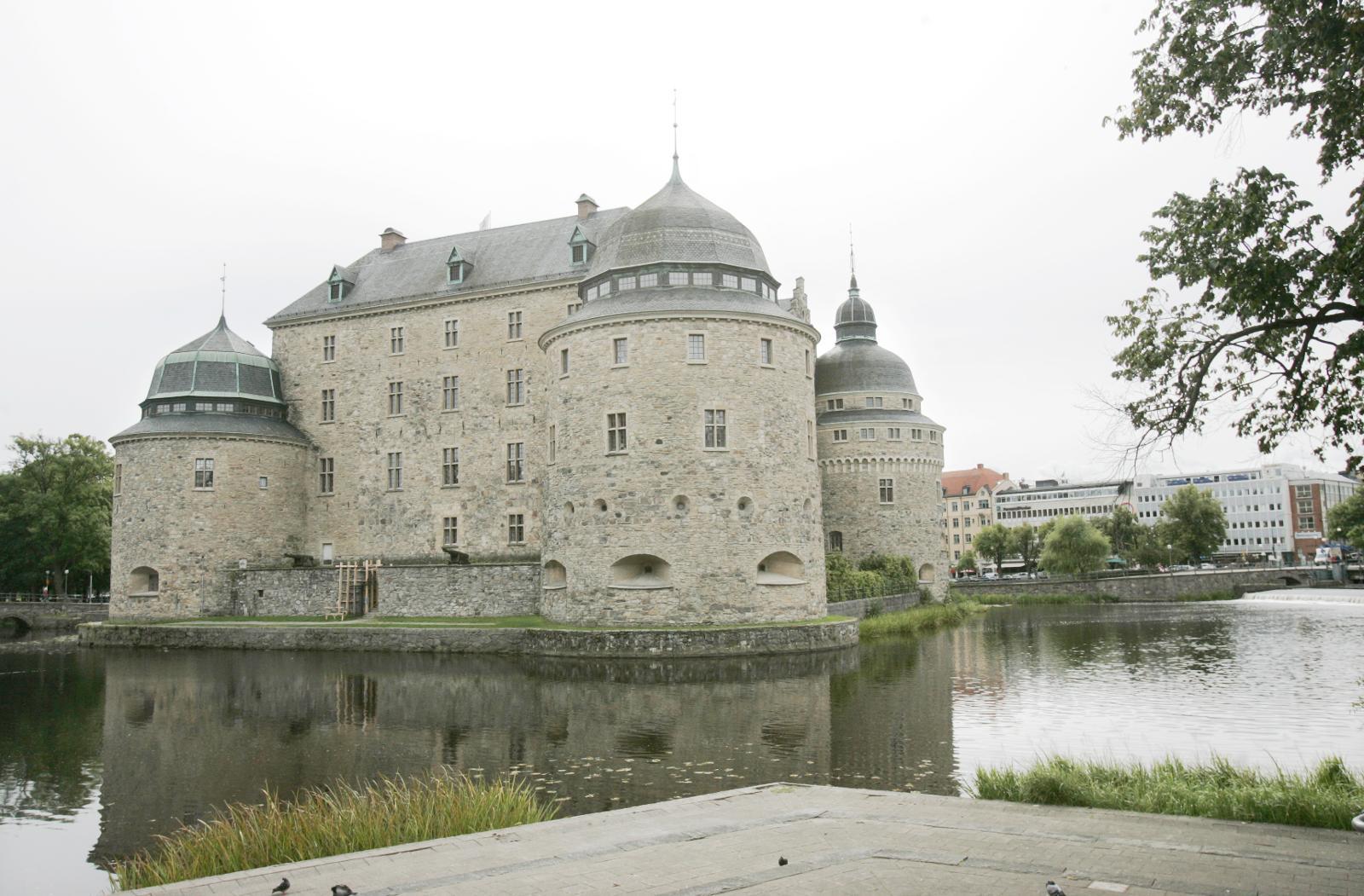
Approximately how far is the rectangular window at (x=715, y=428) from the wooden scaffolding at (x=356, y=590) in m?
14.1

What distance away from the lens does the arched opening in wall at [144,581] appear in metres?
39.4

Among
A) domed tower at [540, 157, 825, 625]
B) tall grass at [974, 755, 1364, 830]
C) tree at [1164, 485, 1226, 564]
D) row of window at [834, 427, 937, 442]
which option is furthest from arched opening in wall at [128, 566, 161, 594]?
tree at [1164, 485, 1226, 564]

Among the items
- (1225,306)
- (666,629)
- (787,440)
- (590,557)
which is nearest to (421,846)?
(1225,306)

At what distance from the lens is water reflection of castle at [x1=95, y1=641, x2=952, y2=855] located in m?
12.7

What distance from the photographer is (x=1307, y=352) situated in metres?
8.80

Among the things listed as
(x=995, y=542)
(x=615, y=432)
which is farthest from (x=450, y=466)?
(x=995, y=542)

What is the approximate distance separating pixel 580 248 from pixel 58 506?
107 ft

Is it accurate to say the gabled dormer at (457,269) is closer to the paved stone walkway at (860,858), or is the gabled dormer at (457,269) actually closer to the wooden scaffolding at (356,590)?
the wooden scaffolding at (356,590)

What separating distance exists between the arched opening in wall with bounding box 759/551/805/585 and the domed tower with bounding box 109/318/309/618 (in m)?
22.0

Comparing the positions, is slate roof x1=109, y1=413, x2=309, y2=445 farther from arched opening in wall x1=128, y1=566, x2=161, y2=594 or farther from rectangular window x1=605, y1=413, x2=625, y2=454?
rectangular window x1=605, y1=413, x2=625, y2=454

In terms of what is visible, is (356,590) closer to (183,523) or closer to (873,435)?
(183,523)

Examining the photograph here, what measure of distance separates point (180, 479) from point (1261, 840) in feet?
131

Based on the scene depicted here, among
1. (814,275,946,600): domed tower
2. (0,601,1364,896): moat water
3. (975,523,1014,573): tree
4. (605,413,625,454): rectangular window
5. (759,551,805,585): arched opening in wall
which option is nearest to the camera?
(0,601,1364,896): moat water

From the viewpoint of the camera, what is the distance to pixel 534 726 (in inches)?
667
